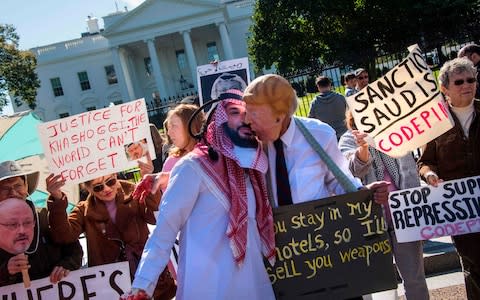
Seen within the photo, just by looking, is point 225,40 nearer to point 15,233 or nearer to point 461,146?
point 461,146

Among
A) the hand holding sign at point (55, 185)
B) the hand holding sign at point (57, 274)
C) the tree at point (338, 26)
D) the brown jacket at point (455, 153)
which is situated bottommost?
the hand holding sign at point (57, 274)

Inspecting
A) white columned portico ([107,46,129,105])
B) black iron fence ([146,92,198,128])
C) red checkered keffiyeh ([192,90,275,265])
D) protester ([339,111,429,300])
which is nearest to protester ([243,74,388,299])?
red checkered keffiyeh ([192,90,275,265])

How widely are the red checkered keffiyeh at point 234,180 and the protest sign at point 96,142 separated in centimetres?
160

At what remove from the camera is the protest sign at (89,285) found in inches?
134

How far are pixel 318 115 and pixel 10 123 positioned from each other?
5.20m

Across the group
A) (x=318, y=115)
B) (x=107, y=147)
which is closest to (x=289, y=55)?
(x=318, y=115)

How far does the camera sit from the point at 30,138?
392 centimetres

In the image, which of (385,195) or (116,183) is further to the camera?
(116,183)

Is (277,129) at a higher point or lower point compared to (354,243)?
higher

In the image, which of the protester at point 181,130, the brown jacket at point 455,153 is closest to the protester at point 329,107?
the brown jacket at point 455,153

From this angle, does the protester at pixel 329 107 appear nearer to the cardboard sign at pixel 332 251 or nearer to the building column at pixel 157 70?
the cardboard sign at pixel 332 251

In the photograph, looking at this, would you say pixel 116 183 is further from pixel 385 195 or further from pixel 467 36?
pixel 467 36

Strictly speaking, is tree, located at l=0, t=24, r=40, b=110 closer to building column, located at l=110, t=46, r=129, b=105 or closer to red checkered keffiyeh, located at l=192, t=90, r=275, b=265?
building column, located at l=110, t=46, r=129, b=105

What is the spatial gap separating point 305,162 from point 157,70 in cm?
5147
